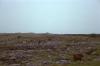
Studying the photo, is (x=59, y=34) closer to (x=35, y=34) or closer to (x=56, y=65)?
(x=35, y=34)

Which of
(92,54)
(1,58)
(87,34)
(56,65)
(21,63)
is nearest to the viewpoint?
(56,65)

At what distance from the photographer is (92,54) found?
13500 mm

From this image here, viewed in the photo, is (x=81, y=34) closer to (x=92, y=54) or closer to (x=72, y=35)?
(x=72, y=35)

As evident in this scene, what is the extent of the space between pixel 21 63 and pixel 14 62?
520 millimetres

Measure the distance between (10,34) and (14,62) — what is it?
51.0ft

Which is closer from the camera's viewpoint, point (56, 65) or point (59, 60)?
point (56, 65)

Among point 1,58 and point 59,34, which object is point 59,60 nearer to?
point 1,58

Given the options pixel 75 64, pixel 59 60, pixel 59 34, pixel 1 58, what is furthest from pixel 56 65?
pixel 59 34

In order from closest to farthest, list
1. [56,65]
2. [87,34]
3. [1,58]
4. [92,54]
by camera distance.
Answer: [56,65] < [1,58] < [92,54] < [87,34]

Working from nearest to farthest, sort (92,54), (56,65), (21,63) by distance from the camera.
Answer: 1. (56,65)
2. (21,63)
3. (92,54)

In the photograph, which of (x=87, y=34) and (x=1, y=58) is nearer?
(x=1, y=58)

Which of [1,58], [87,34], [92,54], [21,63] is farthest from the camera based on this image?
[87,34]

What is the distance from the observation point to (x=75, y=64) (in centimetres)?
1033

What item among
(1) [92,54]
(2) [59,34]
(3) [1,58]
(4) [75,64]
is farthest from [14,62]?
(2) [59,34]
